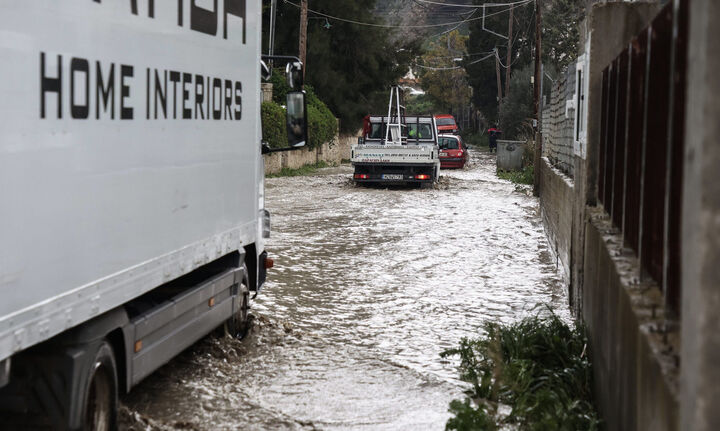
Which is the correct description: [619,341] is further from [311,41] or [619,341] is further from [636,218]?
[311,41]

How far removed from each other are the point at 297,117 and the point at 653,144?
190 inches

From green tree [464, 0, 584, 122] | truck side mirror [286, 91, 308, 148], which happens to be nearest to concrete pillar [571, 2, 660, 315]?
truck side mirror [286, 91, 308, 148]

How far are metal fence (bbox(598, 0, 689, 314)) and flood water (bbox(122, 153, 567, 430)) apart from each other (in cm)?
191

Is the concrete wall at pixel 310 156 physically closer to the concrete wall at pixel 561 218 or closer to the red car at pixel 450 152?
the red car at pixel 450 152

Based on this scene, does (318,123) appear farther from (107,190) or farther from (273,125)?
(107,190)

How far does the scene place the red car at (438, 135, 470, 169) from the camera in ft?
130

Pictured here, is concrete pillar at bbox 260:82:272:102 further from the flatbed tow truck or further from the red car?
the flatbed tow truck

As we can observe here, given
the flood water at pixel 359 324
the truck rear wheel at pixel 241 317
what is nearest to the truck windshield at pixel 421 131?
the flood water at pixel 359 324

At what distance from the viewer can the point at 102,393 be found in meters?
5.39

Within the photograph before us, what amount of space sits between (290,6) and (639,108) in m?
47.6

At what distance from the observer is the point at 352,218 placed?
20.1m

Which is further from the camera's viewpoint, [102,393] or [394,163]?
[394,163]

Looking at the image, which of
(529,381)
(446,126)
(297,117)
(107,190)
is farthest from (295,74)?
(446,126)

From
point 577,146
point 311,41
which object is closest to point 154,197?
point 577,146
